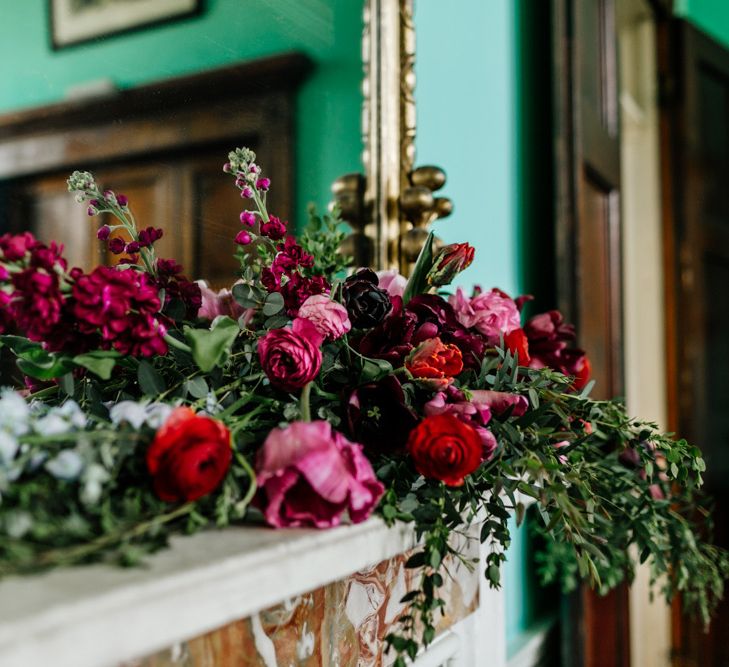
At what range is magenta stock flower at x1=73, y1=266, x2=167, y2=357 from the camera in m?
0.45

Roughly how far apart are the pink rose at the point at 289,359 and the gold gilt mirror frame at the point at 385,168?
0.47 meters

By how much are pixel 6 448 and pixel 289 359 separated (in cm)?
20

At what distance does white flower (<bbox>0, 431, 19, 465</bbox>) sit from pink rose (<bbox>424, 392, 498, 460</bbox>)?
32 cm

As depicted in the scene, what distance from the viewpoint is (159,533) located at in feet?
1.26

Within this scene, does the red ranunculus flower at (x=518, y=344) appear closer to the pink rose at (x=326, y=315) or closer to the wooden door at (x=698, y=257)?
the pink rose at (x=326, y=315)

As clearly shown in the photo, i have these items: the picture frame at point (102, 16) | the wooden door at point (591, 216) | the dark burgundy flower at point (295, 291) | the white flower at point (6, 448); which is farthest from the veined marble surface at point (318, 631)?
the wooden door at point (591, 216)

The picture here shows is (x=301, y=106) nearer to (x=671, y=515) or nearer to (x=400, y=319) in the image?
(x=400, y=319)

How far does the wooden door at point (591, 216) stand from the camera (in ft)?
4.42

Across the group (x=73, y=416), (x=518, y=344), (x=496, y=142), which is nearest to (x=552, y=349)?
(x=518, y=344)

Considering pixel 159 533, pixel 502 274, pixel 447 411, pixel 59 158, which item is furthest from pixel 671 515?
pixel 59 158

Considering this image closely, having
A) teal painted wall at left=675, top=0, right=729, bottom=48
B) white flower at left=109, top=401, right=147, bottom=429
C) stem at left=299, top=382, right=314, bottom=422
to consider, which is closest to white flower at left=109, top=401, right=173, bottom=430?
white flower at left=109, top=401, right=147, bottom=429

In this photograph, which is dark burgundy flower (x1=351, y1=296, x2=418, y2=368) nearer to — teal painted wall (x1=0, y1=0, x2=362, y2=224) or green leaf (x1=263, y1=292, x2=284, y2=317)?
green leaf (x1=263, y1=292, x2=284, y2=317)

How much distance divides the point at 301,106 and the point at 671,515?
2.38 ft

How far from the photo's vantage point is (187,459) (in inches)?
15.5
